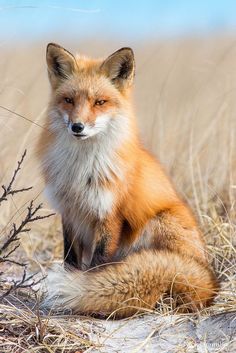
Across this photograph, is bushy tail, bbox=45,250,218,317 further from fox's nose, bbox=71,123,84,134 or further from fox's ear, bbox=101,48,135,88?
fox's ear, bbox=101,48,135,88

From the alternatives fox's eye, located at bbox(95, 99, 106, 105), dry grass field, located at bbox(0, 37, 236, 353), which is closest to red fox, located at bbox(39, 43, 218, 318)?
fox's eye, located at bbox(95, 99, 106, 105)

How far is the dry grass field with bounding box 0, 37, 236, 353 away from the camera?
314cm

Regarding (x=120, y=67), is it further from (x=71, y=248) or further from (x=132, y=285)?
(x=132, y=285)

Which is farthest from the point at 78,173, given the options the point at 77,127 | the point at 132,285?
the point at 132,285

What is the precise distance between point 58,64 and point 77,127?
0.57 m

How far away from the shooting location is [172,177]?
238 inches

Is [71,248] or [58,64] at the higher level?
[58,64]

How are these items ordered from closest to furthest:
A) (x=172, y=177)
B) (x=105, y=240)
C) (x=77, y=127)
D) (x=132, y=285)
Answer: (x=132, y=285) < (x=77, y=127) < (x=105, y=240) < (x=172, y=177)

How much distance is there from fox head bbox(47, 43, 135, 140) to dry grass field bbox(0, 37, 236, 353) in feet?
0.74

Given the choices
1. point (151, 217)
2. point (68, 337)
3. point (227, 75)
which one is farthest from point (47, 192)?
point (227, 75)

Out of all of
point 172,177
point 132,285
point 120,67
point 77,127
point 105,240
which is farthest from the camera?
point 172,177

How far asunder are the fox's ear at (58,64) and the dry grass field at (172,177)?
0.34 meters

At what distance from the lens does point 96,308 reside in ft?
11.1

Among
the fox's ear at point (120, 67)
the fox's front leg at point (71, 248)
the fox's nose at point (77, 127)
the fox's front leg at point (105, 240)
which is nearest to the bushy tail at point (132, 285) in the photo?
the fox's front leg at point (105, 240)
